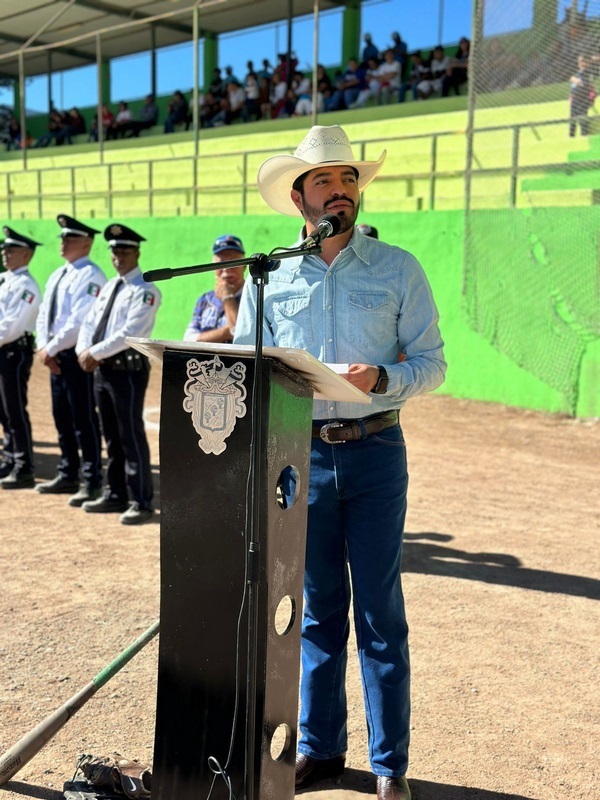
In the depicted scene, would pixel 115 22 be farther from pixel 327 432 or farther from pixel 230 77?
pixel 327 432

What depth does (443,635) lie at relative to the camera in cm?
450

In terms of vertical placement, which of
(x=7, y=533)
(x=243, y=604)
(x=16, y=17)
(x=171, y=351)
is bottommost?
(x=7, y=533)

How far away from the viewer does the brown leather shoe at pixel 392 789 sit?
116 inches

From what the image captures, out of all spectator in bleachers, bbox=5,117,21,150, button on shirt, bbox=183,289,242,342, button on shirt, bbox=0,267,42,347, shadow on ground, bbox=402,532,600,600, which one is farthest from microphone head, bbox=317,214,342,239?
spectator in bleachers, bbox=5,117,21,150

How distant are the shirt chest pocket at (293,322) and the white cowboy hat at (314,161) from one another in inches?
17.2

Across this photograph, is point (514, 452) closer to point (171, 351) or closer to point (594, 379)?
point (594, 379)

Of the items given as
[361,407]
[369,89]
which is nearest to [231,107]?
[369,89]

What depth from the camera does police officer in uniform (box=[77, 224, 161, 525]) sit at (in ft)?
21.9

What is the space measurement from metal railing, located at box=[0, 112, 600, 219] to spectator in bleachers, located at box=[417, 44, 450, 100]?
4.09 metres

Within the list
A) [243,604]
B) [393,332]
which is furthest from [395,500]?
[243,604]

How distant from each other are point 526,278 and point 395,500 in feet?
30.6

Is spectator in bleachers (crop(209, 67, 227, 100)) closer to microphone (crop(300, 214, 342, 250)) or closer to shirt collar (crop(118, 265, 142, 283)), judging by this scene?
shirt collar (crop(118, 265, 142, 283))

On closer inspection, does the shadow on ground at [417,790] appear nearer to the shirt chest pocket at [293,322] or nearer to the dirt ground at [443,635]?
the dirt ground at [443,635]

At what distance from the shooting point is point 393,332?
299 centimetres
